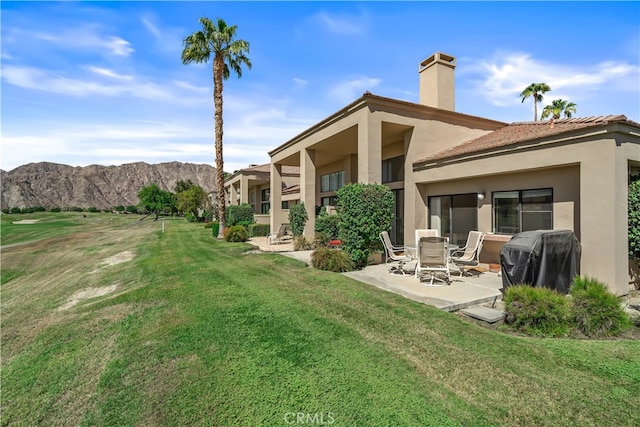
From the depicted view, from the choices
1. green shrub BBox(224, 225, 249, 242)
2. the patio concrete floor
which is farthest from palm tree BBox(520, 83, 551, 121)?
green shrub BBox(224, 225, 249, 242)

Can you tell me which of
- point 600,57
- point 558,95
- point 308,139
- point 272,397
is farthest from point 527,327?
point 558,95

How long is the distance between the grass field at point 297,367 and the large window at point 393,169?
8.52m

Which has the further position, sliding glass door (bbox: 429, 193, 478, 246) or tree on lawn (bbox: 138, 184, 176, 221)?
tree on lawn (bbox: 138, 184, 176, 221)

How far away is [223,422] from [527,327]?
4.82 meters

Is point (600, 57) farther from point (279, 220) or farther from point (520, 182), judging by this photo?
point (279, 220)

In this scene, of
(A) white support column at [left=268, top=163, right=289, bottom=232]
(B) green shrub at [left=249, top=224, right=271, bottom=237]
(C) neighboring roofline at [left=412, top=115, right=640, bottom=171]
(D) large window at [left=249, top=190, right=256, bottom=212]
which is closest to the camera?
(C) neighboring roofline at [left=412, top=115, right=640, bottom=171]

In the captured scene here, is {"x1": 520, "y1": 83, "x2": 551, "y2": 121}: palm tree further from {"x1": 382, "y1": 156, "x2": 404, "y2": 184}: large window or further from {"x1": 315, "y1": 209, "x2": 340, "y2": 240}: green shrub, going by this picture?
{"x1": 315, "y1": 209, "x2": 340, "y2": 240}: green shrub

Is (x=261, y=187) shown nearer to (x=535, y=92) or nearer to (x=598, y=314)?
(x=598, y=314)

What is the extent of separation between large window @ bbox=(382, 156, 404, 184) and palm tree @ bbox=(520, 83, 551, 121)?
3143 cm

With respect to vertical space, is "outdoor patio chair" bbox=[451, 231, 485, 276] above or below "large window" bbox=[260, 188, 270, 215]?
below

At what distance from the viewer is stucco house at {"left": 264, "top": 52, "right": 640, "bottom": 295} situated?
700cm

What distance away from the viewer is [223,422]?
9.01ft

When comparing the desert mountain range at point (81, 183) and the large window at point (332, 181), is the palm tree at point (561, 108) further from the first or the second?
the desert mountain range at point (81, 183)

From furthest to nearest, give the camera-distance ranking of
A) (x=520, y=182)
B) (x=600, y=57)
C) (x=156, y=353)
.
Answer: (x=600, y=57) → (x=520, y=182) → (x=156, y=353)
